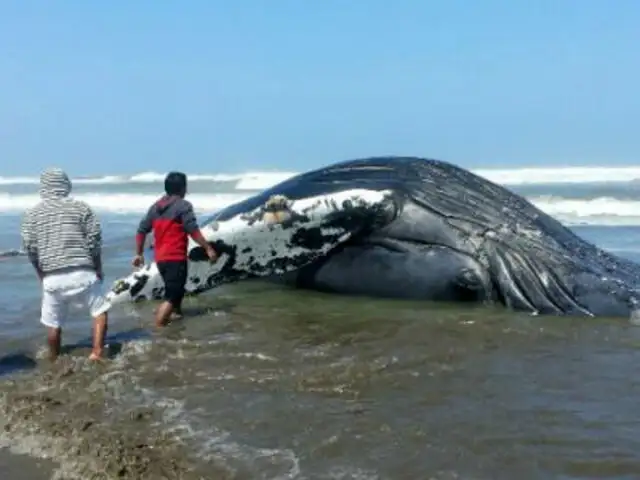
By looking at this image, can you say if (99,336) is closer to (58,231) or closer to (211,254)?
(58,231)

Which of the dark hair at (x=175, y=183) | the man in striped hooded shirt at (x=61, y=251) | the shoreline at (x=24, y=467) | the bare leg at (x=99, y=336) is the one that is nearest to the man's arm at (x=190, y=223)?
the dark hair at (x=175, y=183)

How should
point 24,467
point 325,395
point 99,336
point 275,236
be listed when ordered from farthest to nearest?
point 275,236, point 99,336, point 325,395, point 24,467

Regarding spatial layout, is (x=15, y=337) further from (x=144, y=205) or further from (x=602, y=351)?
(x=144, y=205)

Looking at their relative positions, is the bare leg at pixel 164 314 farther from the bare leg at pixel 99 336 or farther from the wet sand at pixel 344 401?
the bare leg at pixel 99 336

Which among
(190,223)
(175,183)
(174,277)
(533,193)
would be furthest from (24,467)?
(533,193)

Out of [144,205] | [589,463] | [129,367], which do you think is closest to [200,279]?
[129,367]

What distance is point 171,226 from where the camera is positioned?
25.0 ft

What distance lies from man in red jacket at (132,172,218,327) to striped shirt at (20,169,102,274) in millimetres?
1040

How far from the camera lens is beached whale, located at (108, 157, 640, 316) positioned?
24.8ft

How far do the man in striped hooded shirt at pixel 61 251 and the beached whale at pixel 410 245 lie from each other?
1924 mm

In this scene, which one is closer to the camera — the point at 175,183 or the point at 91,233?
the point at 91,233

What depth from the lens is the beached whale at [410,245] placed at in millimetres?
7566

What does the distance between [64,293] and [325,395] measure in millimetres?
2370

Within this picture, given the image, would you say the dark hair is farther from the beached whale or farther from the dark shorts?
the beached whale
